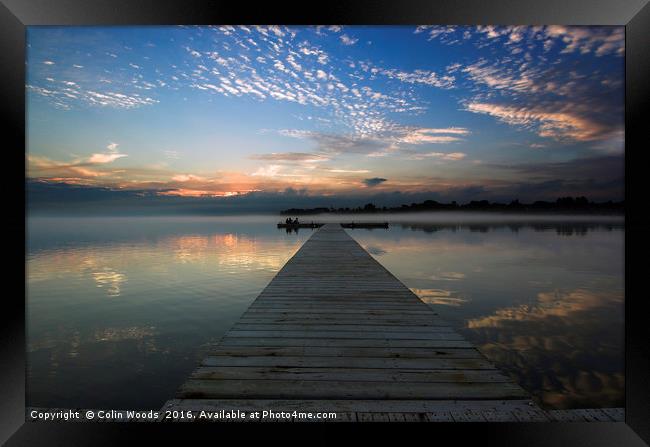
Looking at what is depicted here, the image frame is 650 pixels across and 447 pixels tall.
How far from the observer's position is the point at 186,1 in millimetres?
1733

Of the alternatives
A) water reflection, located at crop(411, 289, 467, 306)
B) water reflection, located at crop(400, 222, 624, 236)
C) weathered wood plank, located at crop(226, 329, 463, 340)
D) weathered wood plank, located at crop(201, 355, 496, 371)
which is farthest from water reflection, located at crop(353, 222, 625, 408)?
water reflection, located at crop(400, 222, 624, 236)

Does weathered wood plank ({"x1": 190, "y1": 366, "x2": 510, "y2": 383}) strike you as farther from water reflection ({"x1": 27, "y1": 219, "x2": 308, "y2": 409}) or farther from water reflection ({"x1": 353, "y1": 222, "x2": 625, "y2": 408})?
water reflection ({"x1": 27, "y1": 219, "x2": 308, "y2": 409})

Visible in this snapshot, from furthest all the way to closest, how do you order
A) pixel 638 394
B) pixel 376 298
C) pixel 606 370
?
pixel 606 370, pixel 376 298, pixel 638 394

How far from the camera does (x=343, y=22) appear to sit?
184 cm

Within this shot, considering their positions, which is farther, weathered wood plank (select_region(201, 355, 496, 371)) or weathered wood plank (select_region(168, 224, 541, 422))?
weathered wood plank (select_region(201, 355, 496, 371))

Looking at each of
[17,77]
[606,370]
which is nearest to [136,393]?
[17,77]

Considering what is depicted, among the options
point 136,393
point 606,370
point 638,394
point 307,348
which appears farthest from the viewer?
point 606,370

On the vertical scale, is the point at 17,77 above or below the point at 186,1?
below

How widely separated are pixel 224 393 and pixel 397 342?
5.10 feet

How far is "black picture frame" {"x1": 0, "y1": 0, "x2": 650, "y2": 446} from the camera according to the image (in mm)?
1698

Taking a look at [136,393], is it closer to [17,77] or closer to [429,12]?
[17,77]

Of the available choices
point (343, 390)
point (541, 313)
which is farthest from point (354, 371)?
point (541, 313)

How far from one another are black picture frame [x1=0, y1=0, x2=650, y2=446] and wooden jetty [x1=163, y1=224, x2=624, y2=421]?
26cm

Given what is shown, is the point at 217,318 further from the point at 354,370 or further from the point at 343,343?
the point at 354,370
